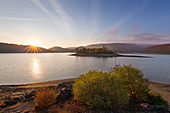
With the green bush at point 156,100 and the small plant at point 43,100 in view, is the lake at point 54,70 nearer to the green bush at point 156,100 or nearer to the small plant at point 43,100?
the green bush at point 156,100

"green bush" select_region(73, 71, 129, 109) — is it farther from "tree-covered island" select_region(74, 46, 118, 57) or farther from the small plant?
"tree-covered island" select_region(74, 46, 118, 57)

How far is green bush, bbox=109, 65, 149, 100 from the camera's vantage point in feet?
20.4

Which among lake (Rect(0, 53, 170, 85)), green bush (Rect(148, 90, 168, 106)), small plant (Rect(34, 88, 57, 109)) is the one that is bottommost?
lake (Rect(0, 53, 170, 85))

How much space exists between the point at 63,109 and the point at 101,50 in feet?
437

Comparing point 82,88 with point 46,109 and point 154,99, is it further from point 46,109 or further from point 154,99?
point 154,99

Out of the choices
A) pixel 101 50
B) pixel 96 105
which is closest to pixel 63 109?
pixel 96 105

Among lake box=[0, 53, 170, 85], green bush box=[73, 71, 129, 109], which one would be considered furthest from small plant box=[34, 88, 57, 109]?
lake box=[0, 53, 170, 85]

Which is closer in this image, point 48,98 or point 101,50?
point 48,98

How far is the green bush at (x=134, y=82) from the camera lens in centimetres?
620

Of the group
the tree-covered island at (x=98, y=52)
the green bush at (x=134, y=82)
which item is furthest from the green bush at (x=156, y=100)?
the tree-covered island at (x=98, y=52)

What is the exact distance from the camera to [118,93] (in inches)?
195

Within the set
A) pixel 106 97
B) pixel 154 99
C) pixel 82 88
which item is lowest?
pixel 154 99

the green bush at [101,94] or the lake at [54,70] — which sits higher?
the green bush at [101,94]

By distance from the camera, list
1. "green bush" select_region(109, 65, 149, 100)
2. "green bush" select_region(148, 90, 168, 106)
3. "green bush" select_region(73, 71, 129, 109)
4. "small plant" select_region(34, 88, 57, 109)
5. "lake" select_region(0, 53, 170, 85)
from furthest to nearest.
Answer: "lake" select_region(0, 53, 170, 85) < "green bush" select_region(109, 65, 149, 100) < "green bush" select_region(148, 90, 168, 106) < "small plant" select_region(34, 88, 57, 109) < "green bush" select_region(73, 71, 129, 109)
